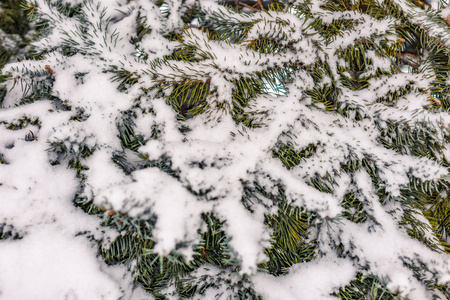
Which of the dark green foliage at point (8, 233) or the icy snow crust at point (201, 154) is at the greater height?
the icy snow crust at point (201, 154)

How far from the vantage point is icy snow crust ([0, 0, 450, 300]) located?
1.57 feet

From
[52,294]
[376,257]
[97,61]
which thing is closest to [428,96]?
[376,257]

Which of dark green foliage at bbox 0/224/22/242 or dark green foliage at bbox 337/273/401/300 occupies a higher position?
dark green foliage at bbox 0/224/22/242

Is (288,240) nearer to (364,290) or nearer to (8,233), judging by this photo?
(364,290)

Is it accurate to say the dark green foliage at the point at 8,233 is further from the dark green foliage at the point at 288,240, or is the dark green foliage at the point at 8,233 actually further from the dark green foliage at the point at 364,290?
the dark green foliage at the point at 364,290

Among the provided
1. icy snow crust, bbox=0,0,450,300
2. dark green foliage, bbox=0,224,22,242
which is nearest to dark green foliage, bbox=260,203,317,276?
icy snow crust, bbox=0,0,450,300

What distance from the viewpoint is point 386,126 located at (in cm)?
58

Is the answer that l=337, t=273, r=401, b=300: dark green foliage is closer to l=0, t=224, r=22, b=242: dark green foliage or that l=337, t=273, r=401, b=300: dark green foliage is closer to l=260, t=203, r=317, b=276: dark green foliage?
l=260, t=203, r=317, b=276: dark green foliage

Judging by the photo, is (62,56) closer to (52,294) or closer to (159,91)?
(159,91)

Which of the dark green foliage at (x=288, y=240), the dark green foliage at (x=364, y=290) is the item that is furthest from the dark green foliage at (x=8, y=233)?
the dark green foliage at (x=364, y=290)

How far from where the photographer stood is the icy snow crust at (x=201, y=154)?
48cm

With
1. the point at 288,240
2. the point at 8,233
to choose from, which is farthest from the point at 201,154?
the point at 8,233

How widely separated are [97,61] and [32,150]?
0.25 metres

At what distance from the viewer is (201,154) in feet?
1.59
